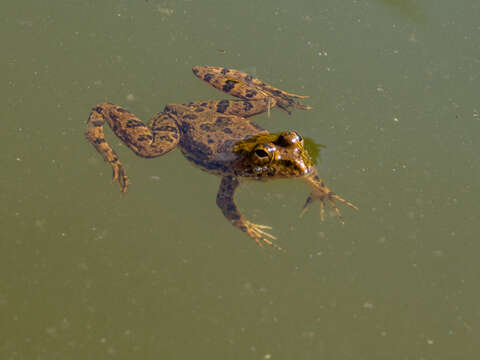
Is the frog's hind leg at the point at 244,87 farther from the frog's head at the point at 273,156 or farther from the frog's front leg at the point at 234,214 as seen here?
the frog's front leg at the point at 234,214

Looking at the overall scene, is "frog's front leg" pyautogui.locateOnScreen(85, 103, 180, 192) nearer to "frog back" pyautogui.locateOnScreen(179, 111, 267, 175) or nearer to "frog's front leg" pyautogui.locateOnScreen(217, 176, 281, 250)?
"frog back" pyautogui.locateOnScreen(179, 111, 267, 175)

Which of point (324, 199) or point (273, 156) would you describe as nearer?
point (273, 156)

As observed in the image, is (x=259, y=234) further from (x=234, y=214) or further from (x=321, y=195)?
(x=321, y=195)

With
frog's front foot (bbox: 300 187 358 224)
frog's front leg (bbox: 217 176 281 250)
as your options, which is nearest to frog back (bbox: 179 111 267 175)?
frog's front leg (bbox: 217 176 281 250)

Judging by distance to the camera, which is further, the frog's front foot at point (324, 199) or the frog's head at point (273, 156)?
the frog's front foot at point (324, 199)

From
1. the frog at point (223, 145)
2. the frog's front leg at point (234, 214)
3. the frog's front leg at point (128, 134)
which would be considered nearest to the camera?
the frog at point (223, 145)

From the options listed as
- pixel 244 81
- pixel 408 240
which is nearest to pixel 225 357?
pixel 408 240

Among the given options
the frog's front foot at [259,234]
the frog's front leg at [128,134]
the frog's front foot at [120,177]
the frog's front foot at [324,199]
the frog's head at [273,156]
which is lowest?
the frog's front foot at [120,177]

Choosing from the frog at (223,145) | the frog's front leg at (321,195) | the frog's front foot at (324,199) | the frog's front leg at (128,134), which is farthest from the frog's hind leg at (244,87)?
the frog's front foot at (324,199)

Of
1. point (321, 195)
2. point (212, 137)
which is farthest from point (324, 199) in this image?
point (212, 137)
